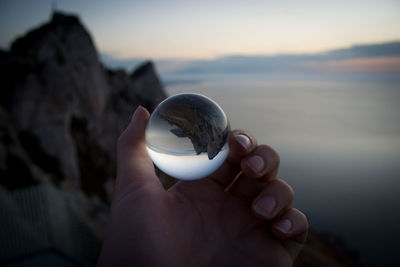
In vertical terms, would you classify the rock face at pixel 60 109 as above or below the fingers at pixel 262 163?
below

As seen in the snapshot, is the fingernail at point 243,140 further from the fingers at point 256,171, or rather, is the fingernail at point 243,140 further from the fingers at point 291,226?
the fingers at point 291,226

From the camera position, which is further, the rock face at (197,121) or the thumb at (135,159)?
the thumb at (135,159)

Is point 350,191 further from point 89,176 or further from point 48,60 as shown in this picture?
point 48,60

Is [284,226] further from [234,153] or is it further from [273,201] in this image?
[234,153]

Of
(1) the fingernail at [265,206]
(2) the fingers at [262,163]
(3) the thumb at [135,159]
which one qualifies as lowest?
(1) the fingernail at [265,206]

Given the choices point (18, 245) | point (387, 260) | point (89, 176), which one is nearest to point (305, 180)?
point (387, 260)

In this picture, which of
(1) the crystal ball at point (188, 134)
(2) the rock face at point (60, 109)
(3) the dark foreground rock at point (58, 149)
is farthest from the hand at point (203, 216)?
(2) the rock face at point (60, 109)

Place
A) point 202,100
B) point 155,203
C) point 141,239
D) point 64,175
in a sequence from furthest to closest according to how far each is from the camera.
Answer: point 64,175, point 202,100, point 155,203, point 141,239
